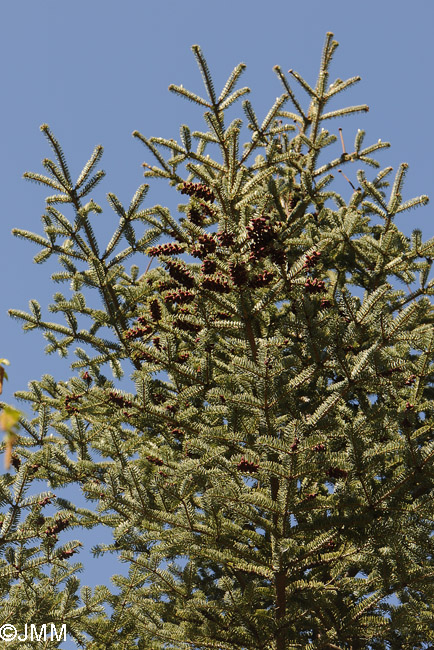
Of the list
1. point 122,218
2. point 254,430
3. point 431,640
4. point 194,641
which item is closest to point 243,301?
point 254,430

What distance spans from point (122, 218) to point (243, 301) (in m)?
1.86

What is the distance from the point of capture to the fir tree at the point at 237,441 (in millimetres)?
4277

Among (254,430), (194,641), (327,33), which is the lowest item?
(194,641)

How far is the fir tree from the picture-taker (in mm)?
4277

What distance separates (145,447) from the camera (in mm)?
5406

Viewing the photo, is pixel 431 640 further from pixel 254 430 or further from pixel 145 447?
pixel 145 447

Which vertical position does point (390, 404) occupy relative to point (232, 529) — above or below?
above

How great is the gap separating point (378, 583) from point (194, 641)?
1.58 m

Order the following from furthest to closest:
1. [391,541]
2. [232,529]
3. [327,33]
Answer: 1. [327,33]
2. [232,529]
3. [391,541]

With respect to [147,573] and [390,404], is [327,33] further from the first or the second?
[147,573]

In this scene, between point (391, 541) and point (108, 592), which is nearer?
point (391, 541)

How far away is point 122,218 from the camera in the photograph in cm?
609

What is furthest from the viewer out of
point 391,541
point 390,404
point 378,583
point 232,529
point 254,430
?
point 390,404

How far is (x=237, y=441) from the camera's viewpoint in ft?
14.8
